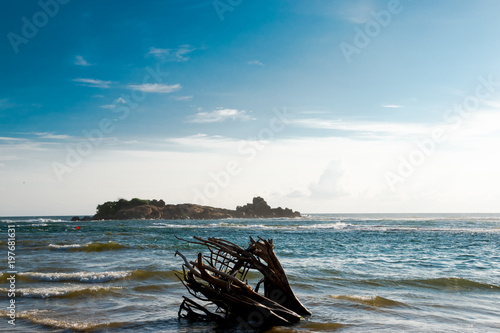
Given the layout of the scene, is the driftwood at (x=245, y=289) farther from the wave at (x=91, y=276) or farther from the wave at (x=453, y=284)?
the wave at (x=453, y=284)

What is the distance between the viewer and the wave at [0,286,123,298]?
34.4ft

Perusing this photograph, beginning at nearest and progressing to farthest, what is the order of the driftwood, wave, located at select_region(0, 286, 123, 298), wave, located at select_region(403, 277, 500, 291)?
the driftwood, wave, located at select_region(0, 286, 123, 298), wave, located at select_region(403, 277, 500, 291)

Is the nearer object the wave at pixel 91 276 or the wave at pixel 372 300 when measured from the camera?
the wave at pixel 372 300

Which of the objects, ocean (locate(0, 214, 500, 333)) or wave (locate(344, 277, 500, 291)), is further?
wave (locate(344, 277, 500, 291))

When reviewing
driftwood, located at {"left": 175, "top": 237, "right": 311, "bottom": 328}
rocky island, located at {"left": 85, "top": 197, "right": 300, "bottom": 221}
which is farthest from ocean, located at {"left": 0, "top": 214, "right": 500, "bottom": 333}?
rocky island, located at {"left": 85, "top": 197, "right": 300, "bottom": 221}

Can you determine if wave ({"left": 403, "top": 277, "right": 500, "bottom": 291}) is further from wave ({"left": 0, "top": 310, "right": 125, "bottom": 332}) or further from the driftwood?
wave ({"left": 0, "top": 310, "right": 125, "bottom": 332})

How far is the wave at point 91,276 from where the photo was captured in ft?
42.0

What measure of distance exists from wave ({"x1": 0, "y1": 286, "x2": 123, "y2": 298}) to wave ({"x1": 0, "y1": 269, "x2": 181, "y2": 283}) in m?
1.35

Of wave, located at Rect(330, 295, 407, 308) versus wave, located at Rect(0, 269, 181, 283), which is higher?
wave, located at Rect(0, 269, 181, 283)

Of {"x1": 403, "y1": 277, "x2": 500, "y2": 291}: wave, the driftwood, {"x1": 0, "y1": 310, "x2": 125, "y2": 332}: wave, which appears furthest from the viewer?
{"x1": 403, "y1": 277, "x2": 500, "y2": 291}: wave

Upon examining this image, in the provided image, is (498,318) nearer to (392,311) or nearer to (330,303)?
(392,311)

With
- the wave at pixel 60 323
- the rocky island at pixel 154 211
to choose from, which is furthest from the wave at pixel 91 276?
the rocky island at pixel 154 211

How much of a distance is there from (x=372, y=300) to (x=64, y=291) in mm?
8722

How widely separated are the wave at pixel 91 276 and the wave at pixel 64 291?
53.0 inches
